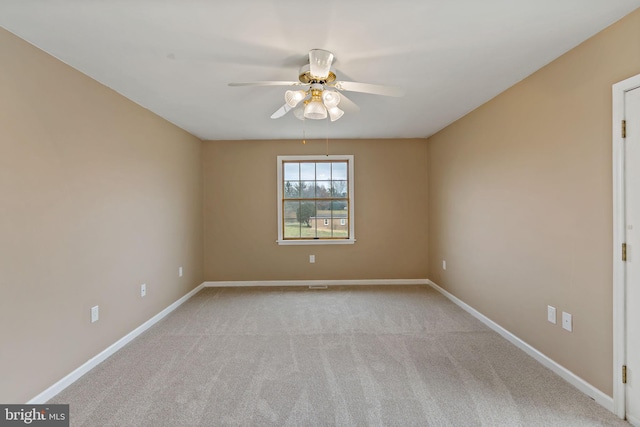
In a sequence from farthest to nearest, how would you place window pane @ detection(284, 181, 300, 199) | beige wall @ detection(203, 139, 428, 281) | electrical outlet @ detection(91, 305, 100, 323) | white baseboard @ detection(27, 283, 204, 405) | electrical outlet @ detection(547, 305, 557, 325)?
window pane @ detection(284, 181, 300, 199) < beige wall @ detection(203, 139, 428, 281) < electrical outlet @ detection(91, 305, 100, 323) < electrical outlet @ detection(547, 305, 557, 325) < white baseboard @ detection(27, 283, 204, 405)

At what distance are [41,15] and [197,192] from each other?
3.09 meters

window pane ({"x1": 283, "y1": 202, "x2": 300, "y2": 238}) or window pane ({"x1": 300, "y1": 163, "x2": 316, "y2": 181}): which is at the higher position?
window pane ({"x1": 300, "y1": 163, "x2": 316, "y2": 181})

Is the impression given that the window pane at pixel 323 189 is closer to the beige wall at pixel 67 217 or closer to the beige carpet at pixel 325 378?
the beige carpet at pixel 325 378

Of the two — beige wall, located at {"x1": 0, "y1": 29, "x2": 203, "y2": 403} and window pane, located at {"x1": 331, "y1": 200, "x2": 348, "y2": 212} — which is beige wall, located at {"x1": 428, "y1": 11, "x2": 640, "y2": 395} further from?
beige wall, located at {"x1": 0, "y1": 29, "x2": 203, "y2": 403}

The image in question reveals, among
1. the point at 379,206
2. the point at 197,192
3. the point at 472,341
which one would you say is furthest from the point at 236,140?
the point at 472,341

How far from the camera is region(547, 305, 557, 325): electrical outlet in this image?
2.36 meters

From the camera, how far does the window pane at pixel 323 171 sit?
499 centimetres

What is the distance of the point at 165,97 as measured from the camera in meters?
2.98

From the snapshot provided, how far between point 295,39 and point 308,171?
3.08m

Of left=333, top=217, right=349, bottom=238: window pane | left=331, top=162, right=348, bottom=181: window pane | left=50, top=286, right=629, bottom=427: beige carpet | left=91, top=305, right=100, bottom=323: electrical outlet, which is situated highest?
left=331, top=162, right=348, bottom=181: window pane

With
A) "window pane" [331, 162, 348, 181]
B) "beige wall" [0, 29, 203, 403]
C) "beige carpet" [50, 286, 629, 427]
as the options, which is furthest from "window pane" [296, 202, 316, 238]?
"beige wall" [0, 29, 203, 403]

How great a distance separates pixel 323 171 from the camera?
500 centimetres

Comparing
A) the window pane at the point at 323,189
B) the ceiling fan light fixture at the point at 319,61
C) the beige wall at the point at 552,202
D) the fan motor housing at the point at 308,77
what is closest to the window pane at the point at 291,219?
the window pane at the point at 323,189

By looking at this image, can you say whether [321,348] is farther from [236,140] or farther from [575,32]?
[236,140]
